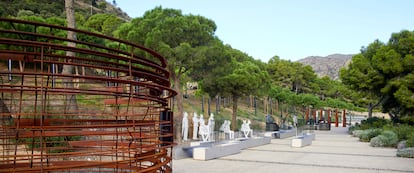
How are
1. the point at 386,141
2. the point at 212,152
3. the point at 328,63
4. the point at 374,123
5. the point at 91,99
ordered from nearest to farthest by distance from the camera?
1. the point at 91,99
2. the point at 212,152
3. the point at 386,141
4. the point at 374,123
5. the point at 328,63

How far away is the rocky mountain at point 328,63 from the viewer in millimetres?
161625

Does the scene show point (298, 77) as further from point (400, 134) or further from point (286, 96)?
point (400, 134)

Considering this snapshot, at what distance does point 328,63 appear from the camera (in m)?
173

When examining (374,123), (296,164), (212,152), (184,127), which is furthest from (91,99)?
(374,123)

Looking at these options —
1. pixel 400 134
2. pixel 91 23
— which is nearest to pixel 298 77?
pixel 91 23

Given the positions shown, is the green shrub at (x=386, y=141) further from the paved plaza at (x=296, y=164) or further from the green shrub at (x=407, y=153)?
the paved plaza at (x=296, y=164)

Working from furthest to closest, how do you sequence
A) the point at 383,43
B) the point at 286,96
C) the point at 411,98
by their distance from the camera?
the point at 286,96, the point at 383,43, the point at 411,98

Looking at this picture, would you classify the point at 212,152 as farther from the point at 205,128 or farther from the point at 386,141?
the point at 386,141

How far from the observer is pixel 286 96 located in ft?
136

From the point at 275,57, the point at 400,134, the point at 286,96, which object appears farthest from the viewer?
the point at 275,57

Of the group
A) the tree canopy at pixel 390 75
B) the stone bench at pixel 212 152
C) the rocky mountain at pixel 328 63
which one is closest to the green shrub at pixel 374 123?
the tree canopy at pixel 390 75

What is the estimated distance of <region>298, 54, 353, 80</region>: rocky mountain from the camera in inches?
6363

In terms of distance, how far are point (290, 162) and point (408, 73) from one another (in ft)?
47.2

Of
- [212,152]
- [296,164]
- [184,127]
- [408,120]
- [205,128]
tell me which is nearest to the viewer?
[296,164]
